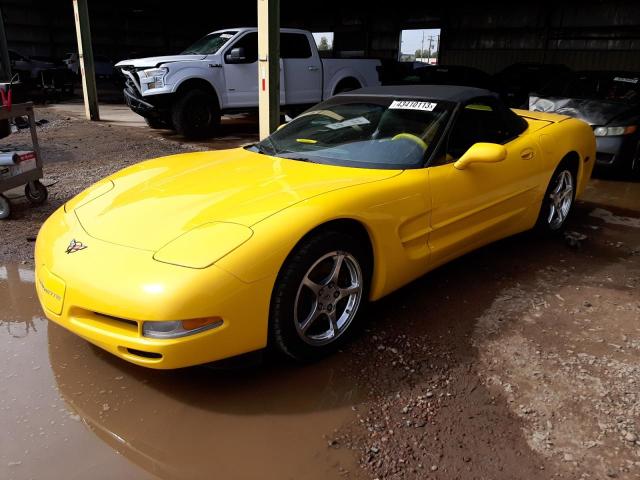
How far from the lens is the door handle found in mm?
3703

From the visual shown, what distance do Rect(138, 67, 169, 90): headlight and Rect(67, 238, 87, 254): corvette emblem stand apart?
292 inches

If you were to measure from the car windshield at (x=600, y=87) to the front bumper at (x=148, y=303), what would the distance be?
719cm

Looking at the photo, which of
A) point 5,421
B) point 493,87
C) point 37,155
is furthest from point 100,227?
point 493,87

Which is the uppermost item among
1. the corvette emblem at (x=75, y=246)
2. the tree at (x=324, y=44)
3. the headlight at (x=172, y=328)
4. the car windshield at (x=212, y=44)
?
the tree at (x=324, y=44)

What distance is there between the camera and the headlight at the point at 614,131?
666 cm

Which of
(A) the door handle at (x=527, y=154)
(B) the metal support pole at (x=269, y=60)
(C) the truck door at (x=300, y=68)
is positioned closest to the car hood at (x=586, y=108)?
(A) the door handle at (x=527, y=154)

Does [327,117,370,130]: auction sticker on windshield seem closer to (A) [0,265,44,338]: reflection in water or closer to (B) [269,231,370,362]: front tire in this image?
(B) [269,231,370,362]: front tire

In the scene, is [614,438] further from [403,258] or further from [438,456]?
[403,258]

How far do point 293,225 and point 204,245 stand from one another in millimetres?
401

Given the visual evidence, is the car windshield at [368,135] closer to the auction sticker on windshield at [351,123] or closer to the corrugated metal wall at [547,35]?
the auction sticker on windshield at [351,123]

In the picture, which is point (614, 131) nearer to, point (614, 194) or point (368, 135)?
point (614, 194)

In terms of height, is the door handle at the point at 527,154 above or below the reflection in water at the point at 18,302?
above

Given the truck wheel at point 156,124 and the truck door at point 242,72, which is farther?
the truck wheel at point 156,124

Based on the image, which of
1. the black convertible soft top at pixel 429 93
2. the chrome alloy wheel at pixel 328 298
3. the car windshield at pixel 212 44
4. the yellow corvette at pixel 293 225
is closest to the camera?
the yellow corvette at pixel 293 225
